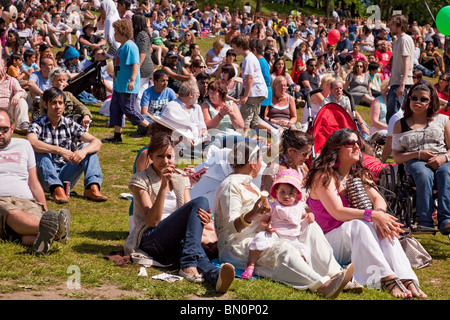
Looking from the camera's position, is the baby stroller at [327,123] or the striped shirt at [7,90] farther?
the striped shirt at [7,90]

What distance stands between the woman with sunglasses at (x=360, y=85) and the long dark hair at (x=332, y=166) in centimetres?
978

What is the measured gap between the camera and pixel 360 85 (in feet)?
52.1

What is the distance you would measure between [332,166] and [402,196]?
1.18 metres

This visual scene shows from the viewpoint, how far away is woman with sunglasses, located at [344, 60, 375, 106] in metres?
15.6

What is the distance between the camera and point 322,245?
5410 millimetres

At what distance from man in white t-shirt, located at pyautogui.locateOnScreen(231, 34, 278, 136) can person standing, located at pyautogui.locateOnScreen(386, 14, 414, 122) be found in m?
2.03

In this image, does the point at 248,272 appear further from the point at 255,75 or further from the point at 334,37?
the point at 334,37

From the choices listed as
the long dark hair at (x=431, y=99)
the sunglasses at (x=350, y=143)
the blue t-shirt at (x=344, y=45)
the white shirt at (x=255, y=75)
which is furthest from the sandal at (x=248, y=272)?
the blue t-shirt at (x=344, y=45)

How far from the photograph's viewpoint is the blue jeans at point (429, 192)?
264 inches

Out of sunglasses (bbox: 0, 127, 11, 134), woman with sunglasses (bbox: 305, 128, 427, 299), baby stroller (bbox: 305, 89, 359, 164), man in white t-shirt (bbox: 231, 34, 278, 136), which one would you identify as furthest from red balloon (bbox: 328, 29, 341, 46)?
sunglasses (bbox: 0, 127, 11, 134)

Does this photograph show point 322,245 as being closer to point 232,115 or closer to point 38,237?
point 38,237

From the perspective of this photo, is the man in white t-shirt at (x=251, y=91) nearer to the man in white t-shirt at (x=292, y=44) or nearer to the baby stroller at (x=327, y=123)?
the baby stroller at (x=327, y=123)

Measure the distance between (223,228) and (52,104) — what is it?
3.00 meters

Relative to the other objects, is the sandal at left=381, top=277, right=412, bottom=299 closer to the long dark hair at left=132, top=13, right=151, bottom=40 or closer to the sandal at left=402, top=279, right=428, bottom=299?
the sandal at left=402, top=279, right=428, bottom=299
